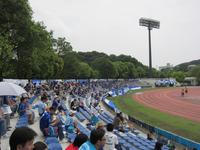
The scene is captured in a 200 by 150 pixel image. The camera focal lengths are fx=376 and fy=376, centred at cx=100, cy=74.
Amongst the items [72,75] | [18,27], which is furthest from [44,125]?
[72,75]

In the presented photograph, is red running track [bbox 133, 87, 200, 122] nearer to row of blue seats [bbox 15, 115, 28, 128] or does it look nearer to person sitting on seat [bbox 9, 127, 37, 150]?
row of blue seats [bbox 15, 115, 28, 128]

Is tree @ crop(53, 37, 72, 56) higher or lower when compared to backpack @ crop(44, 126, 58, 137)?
higher

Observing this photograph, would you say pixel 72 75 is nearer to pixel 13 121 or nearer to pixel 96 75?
pixel 96 75

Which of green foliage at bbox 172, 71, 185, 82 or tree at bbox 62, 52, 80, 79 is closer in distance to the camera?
tree at bbox 62, 52, 80, 79

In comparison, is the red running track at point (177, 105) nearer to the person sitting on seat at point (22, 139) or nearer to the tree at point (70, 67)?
the tree at point (70, 67)

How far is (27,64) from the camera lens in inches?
1551

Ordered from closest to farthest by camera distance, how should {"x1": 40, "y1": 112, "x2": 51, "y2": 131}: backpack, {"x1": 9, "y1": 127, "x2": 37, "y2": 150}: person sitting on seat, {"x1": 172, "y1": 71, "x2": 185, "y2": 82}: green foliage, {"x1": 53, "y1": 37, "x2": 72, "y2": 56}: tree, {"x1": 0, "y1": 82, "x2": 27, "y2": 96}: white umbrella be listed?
{"x1": 9, "y1": 127, "x2": 37, "y2": 150}: person sitting on seat, {"x1": 40, "y1": 112, "x2": 51, "y2": 131}: backpack, {"x1": 0, "y1": 82, "x2": 27, "y2": 96}: white umbrella, {"x1": 53, "y1": 37, "x2": 72, "y2": 56}: tree, {"x1": 172, "y1": 71, "x2": 185, "y2": 82}: green foliage

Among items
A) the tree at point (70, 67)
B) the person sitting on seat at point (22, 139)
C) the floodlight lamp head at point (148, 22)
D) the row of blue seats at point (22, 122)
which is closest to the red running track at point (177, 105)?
the row of blue seats at point (22, 122)

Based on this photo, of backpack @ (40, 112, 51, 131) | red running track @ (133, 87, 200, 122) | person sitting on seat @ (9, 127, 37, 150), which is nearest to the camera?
person sitting on seat @ (9, 127, 37, 150)

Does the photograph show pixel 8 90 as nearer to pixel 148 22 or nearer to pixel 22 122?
pixel 22 122

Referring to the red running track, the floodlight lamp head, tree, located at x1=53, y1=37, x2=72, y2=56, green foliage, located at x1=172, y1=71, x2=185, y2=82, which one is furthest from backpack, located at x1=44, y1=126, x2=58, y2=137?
green foliage, located at x1=172, y1=71, x2=185, y2=82

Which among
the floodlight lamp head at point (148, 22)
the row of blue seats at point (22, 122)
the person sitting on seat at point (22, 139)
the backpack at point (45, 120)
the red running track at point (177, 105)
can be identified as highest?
the floodlight lamp head at point (148, 22)

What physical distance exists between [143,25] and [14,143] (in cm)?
11729

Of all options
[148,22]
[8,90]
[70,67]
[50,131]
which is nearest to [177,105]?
[8,90]
